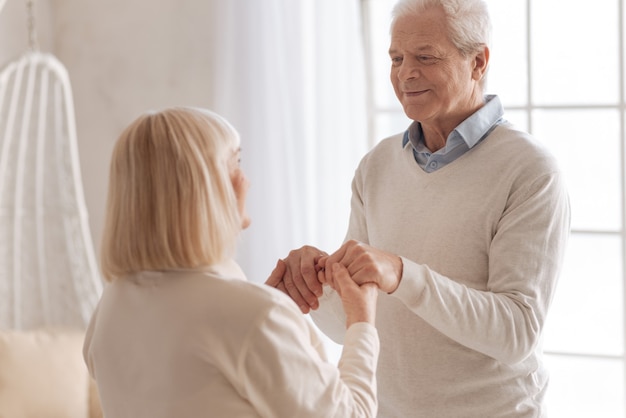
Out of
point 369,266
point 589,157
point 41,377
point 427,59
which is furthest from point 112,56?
point 369,266

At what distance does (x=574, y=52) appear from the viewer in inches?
127

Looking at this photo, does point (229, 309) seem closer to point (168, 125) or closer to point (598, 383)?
point (168, 125)

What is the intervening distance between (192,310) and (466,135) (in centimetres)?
87

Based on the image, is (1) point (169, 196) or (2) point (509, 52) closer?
(1) point (169, 196)

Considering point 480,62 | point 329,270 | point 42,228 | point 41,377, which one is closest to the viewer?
point 329,270

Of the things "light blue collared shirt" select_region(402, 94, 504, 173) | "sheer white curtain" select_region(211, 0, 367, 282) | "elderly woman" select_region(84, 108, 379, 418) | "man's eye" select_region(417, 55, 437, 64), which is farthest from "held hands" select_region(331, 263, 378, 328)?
"sheer white curtain" select_region(211, 0, 367, 282)

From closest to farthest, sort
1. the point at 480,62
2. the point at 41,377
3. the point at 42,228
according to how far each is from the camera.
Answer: the point at 480,62, the point at 41,377, the point at 42,228

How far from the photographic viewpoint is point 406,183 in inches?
81.1

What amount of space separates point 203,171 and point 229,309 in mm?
233

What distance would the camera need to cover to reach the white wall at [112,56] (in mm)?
3711

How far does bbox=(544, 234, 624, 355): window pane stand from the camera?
3.25 m

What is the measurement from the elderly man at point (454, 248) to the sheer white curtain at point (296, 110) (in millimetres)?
1311

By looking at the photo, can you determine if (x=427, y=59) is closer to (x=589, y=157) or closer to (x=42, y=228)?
(x=589, y=157)

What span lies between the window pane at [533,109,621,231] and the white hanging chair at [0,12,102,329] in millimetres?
1901
